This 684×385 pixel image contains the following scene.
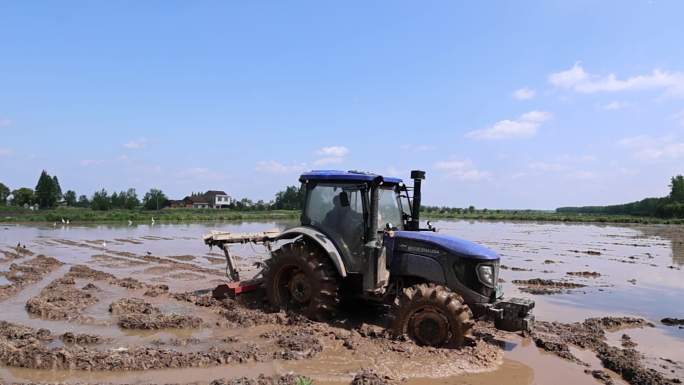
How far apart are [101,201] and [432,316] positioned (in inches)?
3549

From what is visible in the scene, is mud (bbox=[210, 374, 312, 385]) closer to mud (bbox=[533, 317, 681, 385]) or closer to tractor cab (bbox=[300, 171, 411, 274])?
tractor cab (bbox=[300, 171, 411, 274])

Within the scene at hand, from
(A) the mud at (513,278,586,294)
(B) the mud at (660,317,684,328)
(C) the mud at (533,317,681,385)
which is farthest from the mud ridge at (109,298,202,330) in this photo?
(A) the mud at (513,278,586,294)

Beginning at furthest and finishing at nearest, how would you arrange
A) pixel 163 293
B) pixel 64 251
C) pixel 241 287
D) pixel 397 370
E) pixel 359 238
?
pixel 64 251, pixel 163 293, pixel 241 287, pixel 359 238, pixel 397 370

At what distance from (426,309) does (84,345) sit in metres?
4.46

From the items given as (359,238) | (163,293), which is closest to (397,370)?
(359,238)

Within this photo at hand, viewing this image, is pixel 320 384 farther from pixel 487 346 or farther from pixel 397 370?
pixel 487 346

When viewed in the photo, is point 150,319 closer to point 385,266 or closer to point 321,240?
point 321,240

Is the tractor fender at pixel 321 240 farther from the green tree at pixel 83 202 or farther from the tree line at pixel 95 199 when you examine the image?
the green tree at pixel 83 202

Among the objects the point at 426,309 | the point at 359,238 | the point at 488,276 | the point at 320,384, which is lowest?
the point at 320,384

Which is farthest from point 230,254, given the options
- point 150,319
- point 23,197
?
point 23,197

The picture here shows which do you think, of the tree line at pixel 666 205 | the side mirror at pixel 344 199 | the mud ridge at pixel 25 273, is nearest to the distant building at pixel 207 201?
the tree line at pixel 666 205

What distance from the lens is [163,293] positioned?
10.4m

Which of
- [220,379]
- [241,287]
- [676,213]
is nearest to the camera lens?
[220,379]

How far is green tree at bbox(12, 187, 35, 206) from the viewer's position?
275 feet
